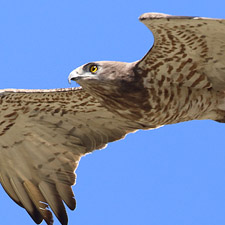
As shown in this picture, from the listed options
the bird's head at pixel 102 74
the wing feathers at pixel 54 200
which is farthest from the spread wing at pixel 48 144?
the bird's head at pixel 102 74

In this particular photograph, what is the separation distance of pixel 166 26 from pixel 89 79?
5.53 ft

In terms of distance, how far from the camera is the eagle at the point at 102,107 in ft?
37.2

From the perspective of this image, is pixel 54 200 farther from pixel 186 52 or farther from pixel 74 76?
pixel 186 52

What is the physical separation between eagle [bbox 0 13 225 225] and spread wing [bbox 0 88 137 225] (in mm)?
18

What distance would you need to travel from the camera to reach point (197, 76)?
39.2ft

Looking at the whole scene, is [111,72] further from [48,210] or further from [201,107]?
[48,210]

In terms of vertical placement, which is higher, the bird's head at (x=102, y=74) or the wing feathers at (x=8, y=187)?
the bird's head at (x=102, y=74)

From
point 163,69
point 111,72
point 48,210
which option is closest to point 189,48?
point 163,69

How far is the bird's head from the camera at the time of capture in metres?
11.6

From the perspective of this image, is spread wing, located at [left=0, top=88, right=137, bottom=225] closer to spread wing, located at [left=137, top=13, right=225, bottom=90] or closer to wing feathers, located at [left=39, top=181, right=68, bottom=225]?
wing feathers, located at [left=39, top=181, right=68, bottom=225]

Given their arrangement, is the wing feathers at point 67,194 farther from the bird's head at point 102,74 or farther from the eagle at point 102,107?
the bird's head at point 102,74

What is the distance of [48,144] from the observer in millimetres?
13633

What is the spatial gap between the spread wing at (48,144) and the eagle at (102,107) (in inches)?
0.7

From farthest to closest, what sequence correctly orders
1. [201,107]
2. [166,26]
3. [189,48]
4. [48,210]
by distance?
[48,210] < [201,107] < [189,48] < [166,26]
